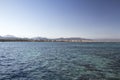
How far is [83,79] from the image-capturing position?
505 inches

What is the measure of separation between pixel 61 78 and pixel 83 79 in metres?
2.14

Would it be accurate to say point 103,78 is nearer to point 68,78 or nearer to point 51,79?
point 68,78

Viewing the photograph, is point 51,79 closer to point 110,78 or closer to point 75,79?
point 75,79

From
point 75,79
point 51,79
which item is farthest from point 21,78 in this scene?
point 75,79

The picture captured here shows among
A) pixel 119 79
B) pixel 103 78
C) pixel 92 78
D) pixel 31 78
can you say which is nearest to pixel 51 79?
pixel 31 78

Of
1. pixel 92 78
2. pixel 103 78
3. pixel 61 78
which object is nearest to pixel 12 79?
pixel 61 78

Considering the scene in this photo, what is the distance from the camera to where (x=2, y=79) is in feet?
42.7

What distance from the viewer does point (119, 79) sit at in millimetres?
13102

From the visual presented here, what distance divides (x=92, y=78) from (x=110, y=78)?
183cm

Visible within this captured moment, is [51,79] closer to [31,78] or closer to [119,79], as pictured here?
[31,78]

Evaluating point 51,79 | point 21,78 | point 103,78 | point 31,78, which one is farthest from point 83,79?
point 21,78

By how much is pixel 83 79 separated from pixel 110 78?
9.26 ft

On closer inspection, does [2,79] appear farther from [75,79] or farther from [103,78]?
[103,78]

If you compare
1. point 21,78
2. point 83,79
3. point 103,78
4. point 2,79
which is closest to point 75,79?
point 83,79
